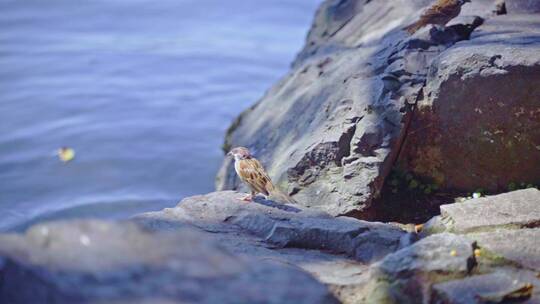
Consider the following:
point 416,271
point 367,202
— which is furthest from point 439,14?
point 416,271

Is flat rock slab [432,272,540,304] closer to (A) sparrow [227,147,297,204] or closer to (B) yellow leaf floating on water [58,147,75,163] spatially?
(A) sparrow [227,147,297,204]

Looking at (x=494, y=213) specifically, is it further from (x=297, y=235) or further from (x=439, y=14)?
(x=439, y=14)

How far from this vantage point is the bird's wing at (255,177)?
5105 millimetres

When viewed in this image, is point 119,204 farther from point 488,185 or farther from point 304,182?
point 488,185

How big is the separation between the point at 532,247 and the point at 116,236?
2063 mm

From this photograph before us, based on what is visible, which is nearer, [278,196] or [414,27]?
[278,196]

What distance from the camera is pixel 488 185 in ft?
17.7

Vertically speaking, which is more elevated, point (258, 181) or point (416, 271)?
point (258, 181)

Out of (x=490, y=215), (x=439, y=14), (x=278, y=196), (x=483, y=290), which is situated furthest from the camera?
(x=439, y=14)

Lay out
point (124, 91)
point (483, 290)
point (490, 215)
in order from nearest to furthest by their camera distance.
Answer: point (483, 290) → point (490, 215) → point (124, 91)

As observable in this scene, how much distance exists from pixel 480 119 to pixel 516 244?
1.60 meters

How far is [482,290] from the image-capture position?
3320 millimetres

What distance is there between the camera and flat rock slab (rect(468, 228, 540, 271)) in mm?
3676

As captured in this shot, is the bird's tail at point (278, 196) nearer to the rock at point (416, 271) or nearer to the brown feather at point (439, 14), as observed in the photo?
the rock at point (416, 271)
